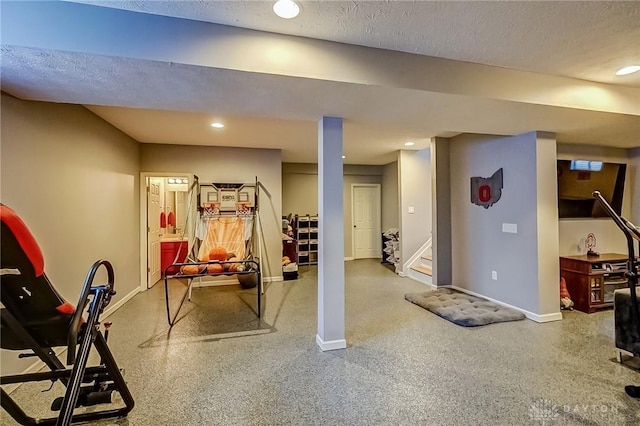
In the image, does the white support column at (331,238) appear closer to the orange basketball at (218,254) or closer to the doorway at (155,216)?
the orange basketball at (218,254)

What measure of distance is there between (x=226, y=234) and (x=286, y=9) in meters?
3.69

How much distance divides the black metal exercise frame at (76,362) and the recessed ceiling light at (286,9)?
1.78 metres

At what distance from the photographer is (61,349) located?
317 centimetres

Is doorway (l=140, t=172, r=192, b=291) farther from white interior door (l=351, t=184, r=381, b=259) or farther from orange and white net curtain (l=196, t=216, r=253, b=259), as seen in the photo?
white interior door (l=351, t=184, r=381, b=259)

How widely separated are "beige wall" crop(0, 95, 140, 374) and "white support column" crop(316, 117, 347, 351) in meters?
2.45

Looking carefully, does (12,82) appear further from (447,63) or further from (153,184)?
(153,184)

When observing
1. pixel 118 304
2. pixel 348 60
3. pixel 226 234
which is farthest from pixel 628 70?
pixel 118 304

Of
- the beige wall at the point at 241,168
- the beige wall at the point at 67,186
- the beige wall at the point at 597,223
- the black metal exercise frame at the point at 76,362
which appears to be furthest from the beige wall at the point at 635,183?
the beige wall at the point at 67,186

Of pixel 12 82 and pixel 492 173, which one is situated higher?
pixel 12 82

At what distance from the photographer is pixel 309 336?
335 centimetres

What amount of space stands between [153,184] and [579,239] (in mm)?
7171

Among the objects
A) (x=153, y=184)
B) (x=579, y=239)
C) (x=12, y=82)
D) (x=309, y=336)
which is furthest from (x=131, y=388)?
(x=579, y=239)

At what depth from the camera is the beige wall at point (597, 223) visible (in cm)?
442

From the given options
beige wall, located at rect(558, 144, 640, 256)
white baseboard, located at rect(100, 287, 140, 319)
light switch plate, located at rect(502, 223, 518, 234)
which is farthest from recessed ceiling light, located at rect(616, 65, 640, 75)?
white baseboard, located at rect(100, 287, 140, 319)
